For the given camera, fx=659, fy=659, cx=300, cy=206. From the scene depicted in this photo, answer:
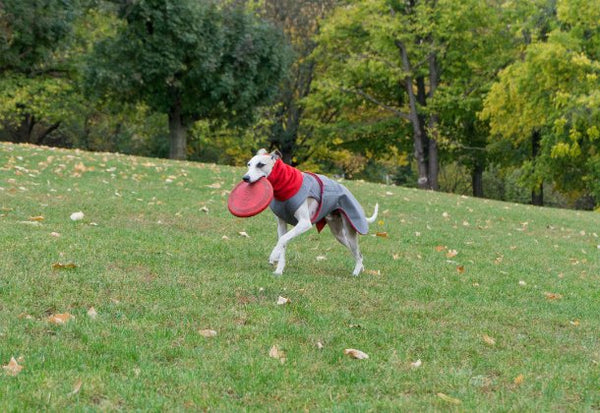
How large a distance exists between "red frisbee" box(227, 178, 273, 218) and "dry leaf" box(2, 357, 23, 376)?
9.80 ft

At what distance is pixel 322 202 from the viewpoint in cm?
738

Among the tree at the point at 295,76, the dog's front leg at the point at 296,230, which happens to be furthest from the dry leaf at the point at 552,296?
the tree at the point at 295,76

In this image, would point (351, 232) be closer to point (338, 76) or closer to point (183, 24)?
point (183, 24)

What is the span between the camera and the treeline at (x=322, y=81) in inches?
1041

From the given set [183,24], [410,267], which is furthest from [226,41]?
[410,267]

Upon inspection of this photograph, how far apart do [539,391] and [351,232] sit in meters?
3.56

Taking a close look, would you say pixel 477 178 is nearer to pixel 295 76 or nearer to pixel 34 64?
pixel 295 76

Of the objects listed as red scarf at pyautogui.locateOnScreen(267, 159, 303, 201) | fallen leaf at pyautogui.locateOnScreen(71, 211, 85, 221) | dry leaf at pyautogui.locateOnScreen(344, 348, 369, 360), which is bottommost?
fallen leaf at pyautogui.locateOnScreen(71, 211, 85, 221)

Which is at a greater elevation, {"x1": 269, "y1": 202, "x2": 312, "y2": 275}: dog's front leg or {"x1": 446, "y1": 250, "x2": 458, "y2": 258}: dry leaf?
{"x1": 269, "y1": 202, "x2": 312, "y2": 275}: dog's front leg

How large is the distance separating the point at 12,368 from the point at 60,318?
38.5 inches

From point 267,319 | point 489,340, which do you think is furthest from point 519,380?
point 267,319

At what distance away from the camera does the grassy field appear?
414cm

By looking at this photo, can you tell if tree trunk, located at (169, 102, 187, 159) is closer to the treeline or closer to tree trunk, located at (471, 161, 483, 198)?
the treeline

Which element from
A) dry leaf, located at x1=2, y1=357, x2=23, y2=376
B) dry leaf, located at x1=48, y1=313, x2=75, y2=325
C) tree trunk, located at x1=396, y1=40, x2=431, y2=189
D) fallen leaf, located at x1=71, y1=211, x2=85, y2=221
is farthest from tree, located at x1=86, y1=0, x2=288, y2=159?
dry leaf, located at x1=2, y1=357, x2=23, y2=376
